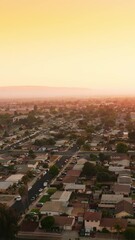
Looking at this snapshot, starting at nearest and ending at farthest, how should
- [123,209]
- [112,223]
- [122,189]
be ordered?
1. [112,223]
2. [123,209]
3. [122,189]

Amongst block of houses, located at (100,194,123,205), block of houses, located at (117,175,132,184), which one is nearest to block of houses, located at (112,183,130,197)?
block of houses, located at (100,194,123,205)

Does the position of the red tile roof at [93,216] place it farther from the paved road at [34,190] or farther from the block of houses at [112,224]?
the paved road at [34,190]

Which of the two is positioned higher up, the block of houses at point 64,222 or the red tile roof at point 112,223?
the red tile roof at point 112,223

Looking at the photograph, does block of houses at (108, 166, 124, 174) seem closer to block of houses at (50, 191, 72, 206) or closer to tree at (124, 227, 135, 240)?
block of houses at (50, 191, 72, 206)

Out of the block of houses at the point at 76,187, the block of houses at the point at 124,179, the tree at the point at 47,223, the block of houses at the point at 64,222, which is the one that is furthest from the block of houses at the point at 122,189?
the tree at the point at 47,223

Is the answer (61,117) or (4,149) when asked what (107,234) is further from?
(61,117)

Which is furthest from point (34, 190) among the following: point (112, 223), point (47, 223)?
point (112, 223)

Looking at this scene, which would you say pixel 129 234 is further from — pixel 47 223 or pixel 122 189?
pixel 122 189
